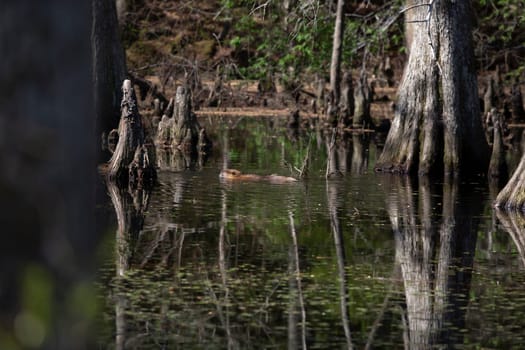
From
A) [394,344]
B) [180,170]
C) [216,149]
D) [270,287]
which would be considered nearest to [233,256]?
[270,287]

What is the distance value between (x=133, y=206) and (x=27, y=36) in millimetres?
9880

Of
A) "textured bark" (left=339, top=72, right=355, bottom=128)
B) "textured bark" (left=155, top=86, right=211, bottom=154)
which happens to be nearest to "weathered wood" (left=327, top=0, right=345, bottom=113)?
"textured bark" (left=339, top=72, right=355, bottom=128)

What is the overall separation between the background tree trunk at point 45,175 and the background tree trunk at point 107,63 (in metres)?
17.6

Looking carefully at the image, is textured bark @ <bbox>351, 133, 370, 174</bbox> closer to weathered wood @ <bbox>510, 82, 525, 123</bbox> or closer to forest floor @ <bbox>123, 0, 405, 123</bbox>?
forest floor @ <bbox>123, 0, 405, 123</bbox>

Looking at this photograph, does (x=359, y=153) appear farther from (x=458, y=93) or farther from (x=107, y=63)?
(x=107, y=63)

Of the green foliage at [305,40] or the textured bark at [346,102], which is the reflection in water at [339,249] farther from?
the green foliage at [305,40]

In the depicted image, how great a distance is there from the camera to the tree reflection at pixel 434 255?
22.4 ft

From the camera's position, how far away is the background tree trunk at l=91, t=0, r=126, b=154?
63.9 feet

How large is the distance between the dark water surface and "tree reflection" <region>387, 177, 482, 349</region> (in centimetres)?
2

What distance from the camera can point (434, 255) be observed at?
9.25 meters

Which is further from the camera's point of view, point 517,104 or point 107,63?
point 517,104

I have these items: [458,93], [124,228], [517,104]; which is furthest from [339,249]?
[517,104]

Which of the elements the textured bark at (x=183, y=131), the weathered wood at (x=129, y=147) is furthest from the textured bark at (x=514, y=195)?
the textured bark at (x=183, y=131)

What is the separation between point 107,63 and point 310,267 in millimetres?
11780
